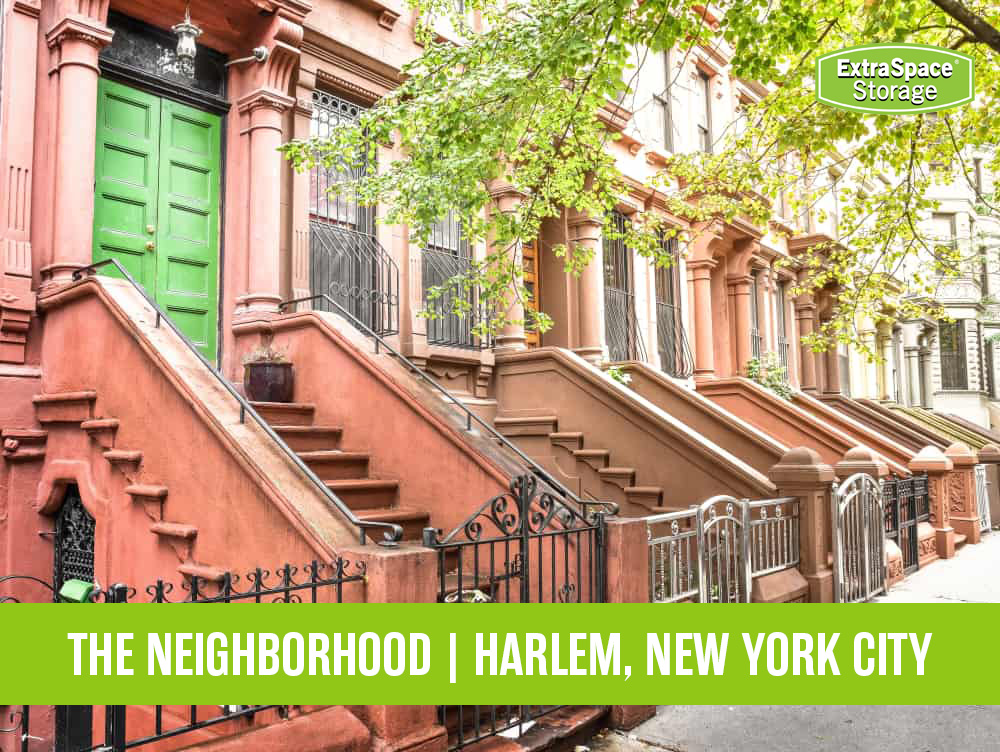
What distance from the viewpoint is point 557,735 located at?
4.54 m

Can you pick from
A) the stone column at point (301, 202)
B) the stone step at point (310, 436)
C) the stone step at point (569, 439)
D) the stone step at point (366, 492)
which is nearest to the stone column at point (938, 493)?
the stone step at point (569, 439)

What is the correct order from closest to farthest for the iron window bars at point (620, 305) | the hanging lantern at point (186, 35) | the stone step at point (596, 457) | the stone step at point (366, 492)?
the stone step at point (366, 492)
the hanging lantern at point (186, 35)
the stone step at point (596, 457)
the iron window bars at point (620, 305)

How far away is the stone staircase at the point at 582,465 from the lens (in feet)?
29.4

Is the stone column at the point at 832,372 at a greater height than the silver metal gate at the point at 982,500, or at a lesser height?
greater

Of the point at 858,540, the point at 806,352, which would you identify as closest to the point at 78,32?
the point at 858,540

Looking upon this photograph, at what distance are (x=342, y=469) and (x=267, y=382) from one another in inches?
53.2

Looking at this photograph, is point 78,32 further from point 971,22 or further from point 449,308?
point 971,22

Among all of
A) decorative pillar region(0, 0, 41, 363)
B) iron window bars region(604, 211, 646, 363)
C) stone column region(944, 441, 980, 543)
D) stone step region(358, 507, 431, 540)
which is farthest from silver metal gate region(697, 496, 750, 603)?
stone column region(944, 441, 980, 543)

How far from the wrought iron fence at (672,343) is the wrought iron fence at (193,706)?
1098 centimetres

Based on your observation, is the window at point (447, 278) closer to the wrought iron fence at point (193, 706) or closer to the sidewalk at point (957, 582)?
the wrought iron fence at point (193, 706)

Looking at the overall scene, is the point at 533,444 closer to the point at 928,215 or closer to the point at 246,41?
the point at 246,41

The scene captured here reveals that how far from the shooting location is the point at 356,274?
9781mm

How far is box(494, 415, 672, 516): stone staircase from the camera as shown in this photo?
8969 mm

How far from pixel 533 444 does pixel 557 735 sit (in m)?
5.57
